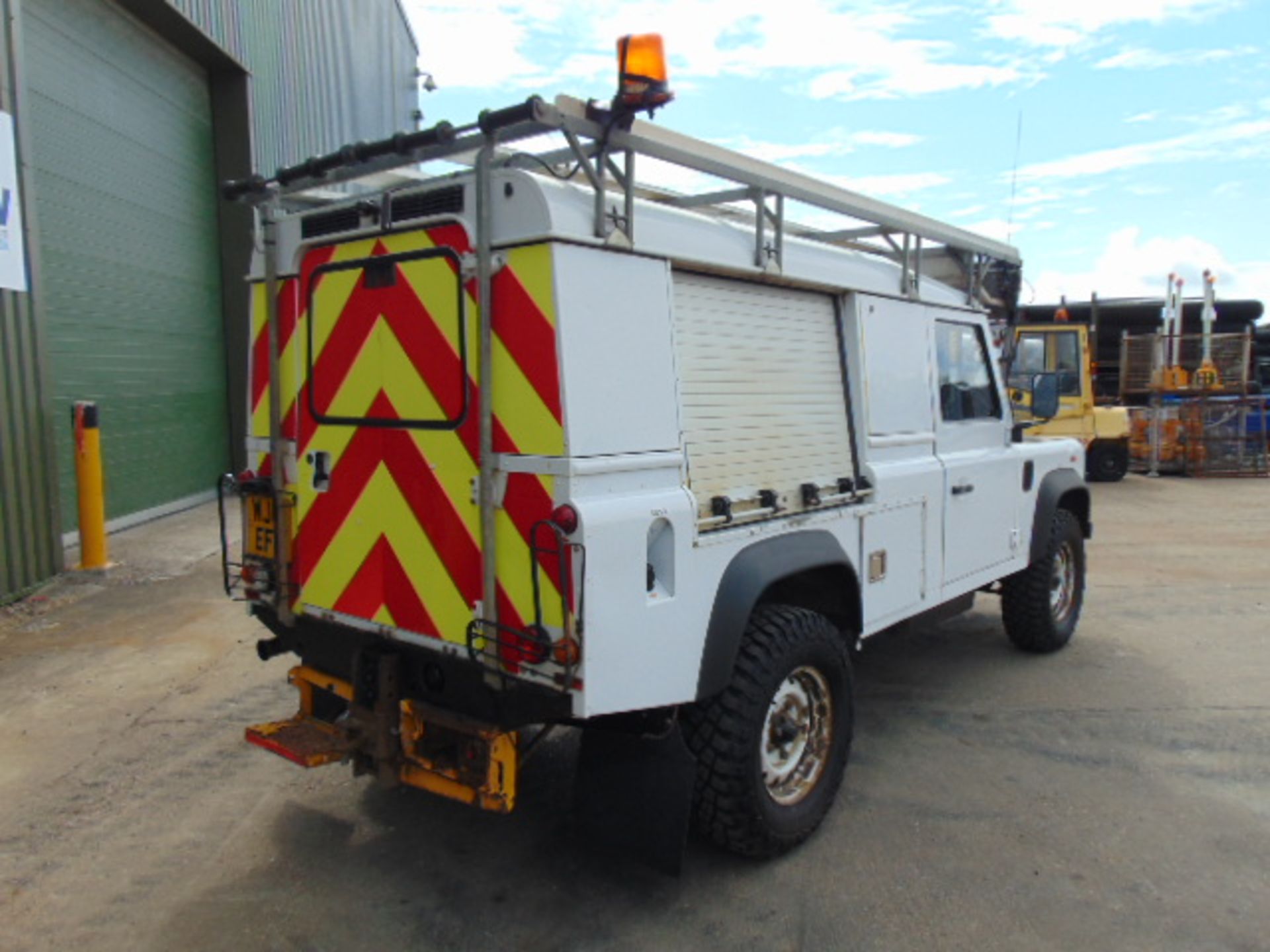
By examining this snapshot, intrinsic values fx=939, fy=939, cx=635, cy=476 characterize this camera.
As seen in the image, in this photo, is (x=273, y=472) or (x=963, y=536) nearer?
(x=273, y=472)

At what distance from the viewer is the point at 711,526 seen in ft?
10.4

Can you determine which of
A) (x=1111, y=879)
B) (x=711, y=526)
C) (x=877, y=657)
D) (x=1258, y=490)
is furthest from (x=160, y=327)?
(x=1258, y=490)

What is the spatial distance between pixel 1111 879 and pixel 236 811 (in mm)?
3293

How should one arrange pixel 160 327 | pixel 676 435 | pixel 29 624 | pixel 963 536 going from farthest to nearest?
pixel 160 327 < pixel 29 624 < pixel 963 536 < pixel 676 435

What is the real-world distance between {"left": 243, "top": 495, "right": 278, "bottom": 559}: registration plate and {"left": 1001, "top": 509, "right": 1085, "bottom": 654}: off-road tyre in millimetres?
4223

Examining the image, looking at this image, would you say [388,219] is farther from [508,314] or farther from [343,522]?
[343,522]

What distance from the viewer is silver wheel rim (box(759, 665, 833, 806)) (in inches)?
134

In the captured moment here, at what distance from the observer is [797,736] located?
11.6 ft

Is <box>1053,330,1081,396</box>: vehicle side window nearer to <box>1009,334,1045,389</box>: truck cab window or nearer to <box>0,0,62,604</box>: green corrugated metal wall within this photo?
<box>1009,334,1045,389</box>: truck cab window

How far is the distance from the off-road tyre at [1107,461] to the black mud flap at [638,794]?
47.6ft

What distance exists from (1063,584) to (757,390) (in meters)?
3.54

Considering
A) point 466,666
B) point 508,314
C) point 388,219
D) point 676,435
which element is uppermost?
point 388,219

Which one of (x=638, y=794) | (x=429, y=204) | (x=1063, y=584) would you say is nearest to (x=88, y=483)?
(x=429, y=204)

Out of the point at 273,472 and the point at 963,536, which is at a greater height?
the point at 273,472
